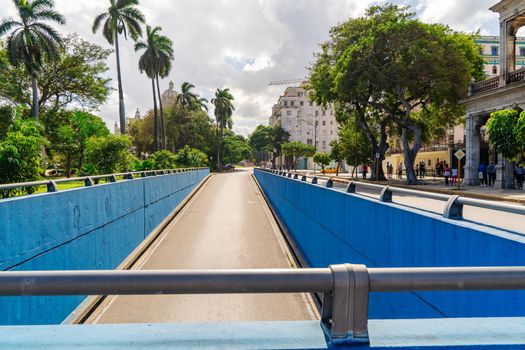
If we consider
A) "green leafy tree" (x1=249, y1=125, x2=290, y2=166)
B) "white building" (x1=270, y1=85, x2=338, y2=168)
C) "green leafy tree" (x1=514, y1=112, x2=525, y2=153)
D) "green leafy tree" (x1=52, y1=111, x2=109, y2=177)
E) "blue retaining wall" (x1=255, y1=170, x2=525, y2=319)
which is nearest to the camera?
"blue retaining wall" (x1=255, y1=170, x2=525, y2=319)

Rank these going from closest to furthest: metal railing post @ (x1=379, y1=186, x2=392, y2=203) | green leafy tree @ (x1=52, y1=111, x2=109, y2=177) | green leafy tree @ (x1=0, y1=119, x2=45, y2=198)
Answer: metal railing post @ (x1=379, y1=186, x2=392, y2=203), green leafy tree @ (x1=0, y1=119, x2=45, y2=198), green leafy tree @ (x1=52, y1=111, x2=109, y2=177)

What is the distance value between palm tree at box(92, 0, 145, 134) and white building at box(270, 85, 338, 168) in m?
83.8

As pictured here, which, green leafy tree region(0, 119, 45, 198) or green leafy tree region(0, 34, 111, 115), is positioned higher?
green leafy tree region(0, 34, 111, 115)

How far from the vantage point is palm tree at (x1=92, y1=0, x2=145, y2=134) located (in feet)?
142

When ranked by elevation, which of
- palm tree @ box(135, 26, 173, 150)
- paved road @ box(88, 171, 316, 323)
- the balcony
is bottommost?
paved road @ box(88, 171, 316, 323)

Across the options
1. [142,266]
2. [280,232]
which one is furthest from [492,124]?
[142,266]

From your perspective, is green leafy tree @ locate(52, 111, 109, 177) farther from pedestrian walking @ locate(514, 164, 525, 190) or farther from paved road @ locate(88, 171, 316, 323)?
pedestrian walking @ locate(514, 164, 525, 190)

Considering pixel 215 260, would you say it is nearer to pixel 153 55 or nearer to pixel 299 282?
pixel 299 282

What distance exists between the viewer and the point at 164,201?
17.1m

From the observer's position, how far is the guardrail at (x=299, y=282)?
5.64 ft

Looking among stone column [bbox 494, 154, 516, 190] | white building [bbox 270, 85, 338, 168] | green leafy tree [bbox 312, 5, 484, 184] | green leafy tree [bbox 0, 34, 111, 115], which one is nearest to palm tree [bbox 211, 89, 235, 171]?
white building [bbox 270, 85, 338, 168]

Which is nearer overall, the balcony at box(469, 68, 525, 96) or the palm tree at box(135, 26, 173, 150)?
the balcony at box(469, 68, 525, 96)

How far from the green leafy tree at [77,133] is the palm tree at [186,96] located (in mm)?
34724

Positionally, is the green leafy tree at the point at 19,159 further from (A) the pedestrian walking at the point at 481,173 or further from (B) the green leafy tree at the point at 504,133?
(A) the pedestrian walking at the point at 481,173
